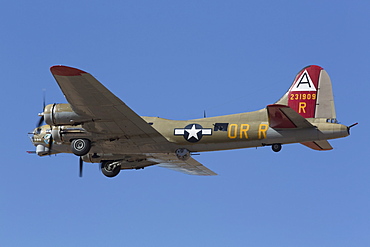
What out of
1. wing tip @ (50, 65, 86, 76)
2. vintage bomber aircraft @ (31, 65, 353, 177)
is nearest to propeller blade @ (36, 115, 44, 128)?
vintage bomber aircraft @ (31, 65, 353, 177)

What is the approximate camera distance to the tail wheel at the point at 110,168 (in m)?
38.3

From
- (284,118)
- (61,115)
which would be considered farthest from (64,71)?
(284,118)

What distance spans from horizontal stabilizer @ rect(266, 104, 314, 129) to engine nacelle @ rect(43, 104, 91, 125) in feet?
29.2

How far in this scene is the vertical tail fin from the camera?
Answer: 31.7 meters

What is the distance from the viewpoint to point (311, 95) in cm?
3234

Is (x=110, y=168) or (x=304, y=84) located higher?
(x=304, y=84)

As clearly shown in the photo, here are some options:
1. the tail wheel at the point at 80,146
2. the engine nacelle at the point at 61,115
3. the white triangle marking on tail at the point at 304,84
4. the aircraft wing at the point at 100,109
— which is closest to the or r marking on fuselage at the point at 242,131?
the white triangle marking on tail at the point at 304,84

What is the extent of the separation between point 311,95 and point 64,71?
464 inches

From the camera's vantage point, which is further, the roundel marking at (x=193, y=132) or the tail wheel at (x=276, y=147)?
the roundel marking at (x=193, y=132)

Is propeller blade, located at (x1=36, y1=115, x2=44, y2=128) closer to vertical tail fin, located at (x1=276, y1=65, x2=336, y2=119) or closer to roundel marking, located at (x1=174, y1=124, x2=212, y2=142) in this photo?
roundel marking, located at (x1=174, y1=124, x2=212, y2=142)

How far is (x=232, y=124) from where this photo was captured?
32.1m

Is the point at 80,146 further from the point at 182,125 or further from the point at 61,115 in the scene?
the point at 182,125

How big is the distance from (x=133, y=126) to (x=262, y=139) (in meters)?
6.23

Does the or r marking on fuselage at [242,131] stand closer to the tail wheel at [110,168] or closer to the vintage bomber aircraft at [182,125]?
the vintage bomber aircraft at [182,125]
